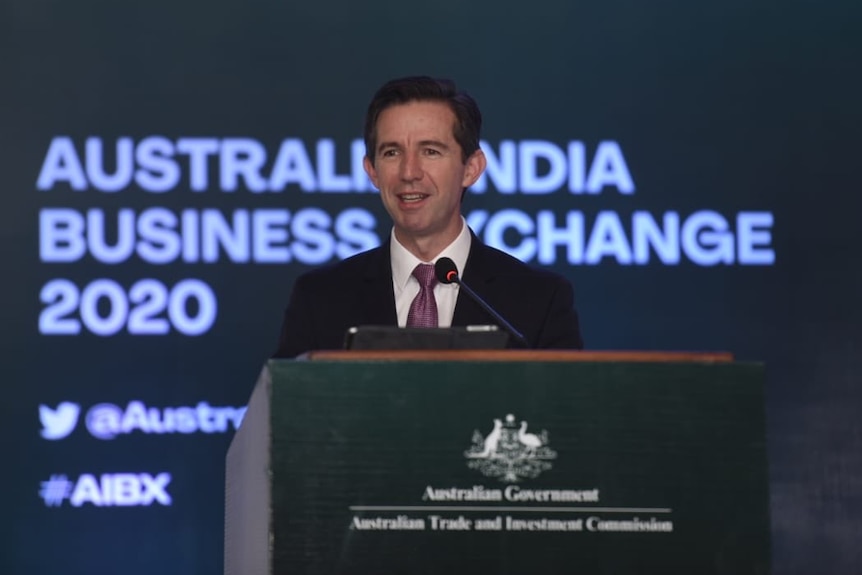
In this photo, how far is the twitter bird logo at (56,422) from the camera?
16.6ft

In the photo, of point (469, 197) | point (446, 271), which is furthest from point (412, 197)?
point (469, 197)

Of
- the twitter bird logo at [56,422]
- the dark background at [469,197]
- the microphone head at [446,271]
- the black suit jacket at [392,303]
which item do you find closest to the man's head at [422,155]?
the black suit jacket at [392,303]

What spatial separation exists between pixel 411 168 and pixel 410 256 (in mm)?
199

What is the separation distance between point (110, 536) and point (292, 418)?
350 cm

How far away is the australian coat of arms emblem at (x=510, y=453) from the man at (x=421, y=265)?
1196 mm

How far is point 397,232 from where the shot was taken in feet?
10.4

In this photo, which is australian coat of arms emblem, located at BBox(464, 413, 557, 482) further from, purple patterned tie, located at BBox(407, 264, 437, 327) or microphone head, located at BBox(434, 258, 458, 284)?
purple patterned tie, located at BBox(407, 264, 437, 327)

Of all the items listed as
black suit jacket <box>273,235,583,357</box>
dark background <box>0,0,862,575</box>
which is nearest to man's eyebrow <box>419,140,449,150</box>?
black suit jacket <box>273,235,583,357</box>

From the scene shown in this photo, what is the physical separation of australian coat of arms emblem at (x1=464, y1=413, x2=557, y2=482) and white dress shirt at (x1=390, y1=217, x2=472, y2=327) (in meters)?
1.24

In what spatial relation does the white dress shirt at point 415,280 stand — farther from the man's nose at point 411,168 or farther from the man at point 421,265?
the man's nose at point 411,168

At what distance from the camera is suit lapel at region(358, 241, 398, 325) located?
9.93 ft

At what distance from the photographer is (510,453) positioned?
179cm

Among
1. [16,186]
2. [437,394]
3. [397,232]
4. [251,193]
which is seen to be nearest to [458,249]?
[397,232]

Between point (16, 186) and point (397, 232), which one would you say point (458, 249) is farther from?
point (16, 186)
